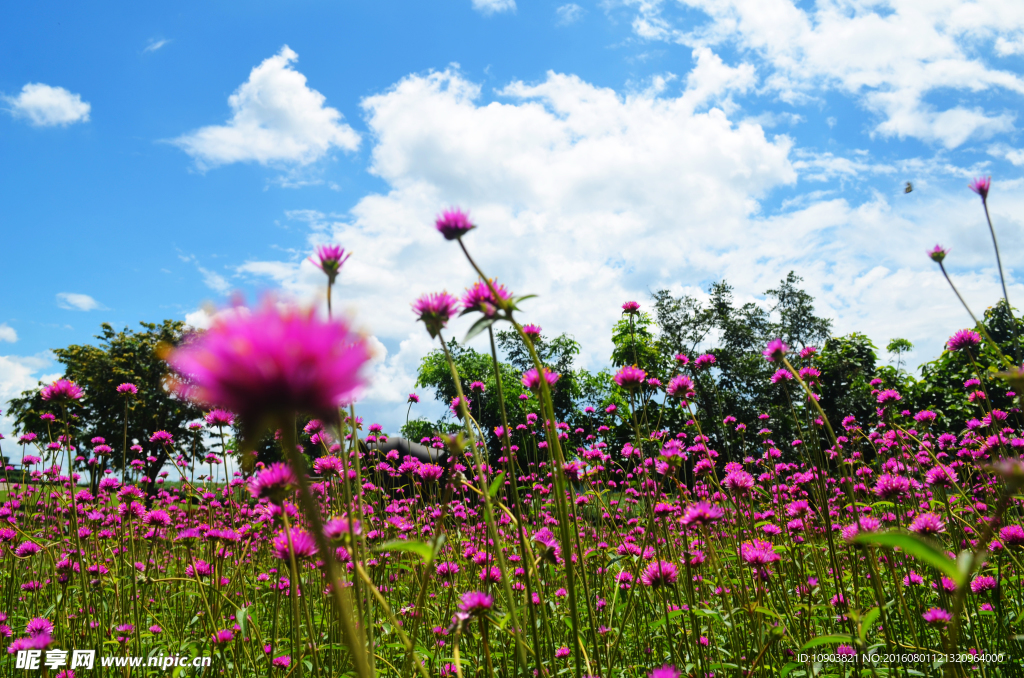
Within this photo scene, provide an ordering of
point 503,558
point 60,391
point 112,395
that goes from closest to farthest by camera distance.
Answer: point 503,558, point 60,391, point 112,395

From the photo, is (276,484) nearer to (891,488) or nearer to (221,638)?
(221,638)

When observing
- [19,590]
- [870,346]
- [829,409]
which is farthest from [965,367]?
[19,590]

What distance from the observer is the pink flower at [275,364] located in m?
0.59

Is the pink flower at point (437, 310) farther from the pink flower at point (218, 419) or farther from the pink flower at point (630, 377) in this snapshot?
the pink flower at point (218, 419)

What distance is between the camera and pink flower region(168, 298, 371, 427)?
1.94 feet

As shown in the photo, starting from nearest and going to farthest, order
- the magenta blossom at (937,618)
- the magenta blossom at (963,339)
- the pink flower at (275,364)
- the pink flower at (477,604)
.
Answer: the pink flower at (275,364) → the pink flower at (477,604) → the magenta blossom at (937,618) → the magenta blossom at (963,339)

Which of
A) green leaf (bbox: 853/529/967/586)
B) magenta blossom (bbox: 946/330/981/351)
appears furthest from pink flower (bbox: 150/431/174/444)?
magenta blossom (bbox: 946/330/981/351)

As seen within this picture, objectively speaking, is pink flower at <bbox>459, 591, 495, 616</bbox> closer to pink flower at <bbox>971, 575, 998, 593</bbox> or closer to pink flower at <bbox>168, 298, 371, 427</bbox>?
pink flower at <bbox>168, 298, 371, 427</bbox>

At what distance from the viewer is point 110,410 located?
95.3ft

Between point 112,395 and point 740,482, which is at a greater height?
point 112,395

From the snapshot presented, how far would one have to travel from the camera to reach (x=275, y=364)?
59 centimetres

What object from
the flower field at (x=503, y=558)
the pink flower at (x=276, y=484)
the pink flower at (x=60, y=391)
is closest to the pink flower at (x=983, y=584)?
the flower field at (x=503, y=558)

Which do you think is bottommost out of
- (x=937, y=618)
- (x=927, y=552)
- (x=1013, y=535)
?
(x=937, y=618)

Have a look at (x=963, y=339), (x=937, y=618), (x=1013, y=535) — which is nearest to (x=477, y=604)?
(x=937, y=618)
